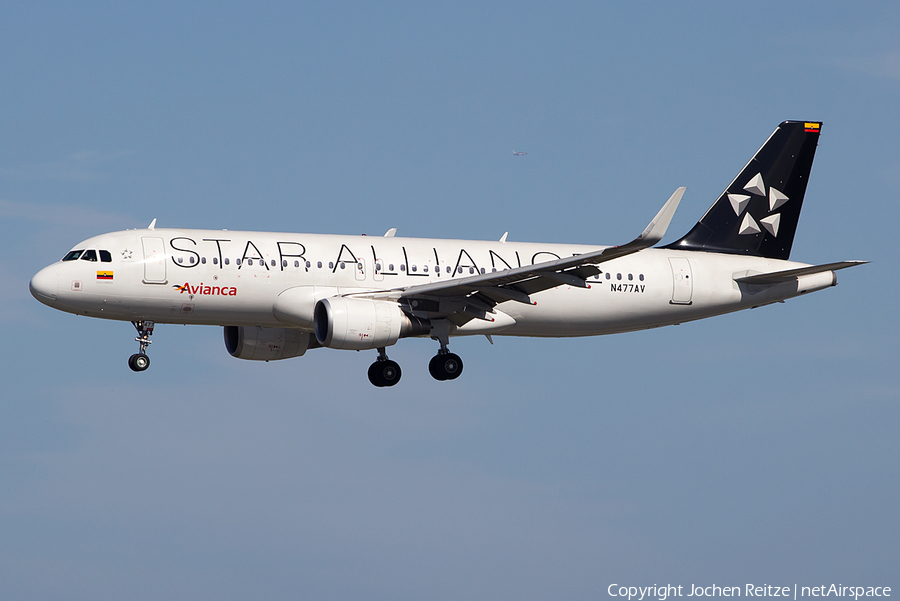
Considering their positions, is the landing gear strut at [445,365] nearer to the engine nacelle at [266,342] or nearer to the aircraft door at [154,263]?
the engine nacelle at [266,342]

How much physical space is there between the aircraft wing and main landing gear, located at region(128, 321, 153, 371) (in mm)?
7256

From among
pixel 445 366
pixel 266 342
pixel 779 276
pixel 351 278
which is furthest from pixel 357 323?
pixel 779 276

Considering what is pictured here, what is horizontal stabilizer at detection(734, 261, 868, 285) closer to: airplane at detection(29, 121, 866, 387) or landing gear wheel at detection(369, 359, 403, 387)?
airplane at detection(29, 121, 866, 387)

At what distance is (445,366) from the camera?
41.7 metres

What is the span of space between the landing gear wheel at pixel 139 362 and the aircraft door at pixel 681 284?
57.8 feet

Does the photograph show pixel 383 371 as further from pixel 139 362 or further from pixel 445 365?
pixel 139 362

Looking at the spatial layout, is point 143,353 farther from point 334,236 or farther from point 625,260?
point 625,260

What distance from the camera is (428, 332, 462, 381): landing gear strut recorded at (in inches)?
1644

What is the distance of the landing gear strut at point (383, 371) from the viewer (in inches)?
1673

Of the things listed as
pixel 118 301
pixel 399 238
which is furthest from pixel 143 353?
pixel 399 238

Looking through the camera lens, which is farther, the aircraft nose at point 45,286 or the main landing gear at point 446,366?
the main landing gear at point 446,366

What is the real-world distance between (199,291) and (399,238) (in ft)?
23.1

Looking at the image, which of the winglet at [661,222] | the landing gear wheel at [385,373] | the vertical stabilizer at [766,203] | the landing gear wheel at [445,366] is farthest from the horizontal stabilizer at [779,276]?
the landing gear wheel at [385,373]

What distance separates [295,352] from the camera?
44.2 metres
